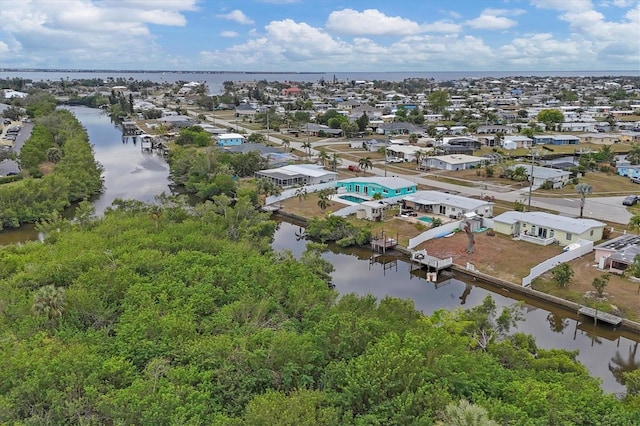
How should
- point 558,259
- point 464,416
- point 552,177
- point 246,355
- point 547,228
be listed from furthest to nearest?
point 552,177
point 547,228
point 558,259
point 246,355
point 464,416

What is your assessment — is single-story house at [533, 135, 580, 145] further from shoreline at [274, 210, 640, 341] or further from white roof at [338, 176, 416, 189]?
shoreline at [274, 210, 640, 341]

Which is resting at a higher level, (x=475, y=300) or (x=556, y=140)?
(x=556, y=140)

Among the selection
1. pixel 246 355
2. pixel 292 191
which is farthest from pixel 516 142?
pixel 246 355

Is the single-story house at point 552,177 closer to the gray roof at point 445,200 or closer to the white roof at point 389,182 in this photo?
the gray roof at point 445,200

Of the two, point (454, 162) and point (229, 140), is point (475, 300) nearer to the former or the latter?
point (454, 162)

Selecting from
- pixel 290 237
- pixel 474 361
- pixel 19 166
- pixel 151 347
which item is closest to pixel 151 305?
pixel 151 347

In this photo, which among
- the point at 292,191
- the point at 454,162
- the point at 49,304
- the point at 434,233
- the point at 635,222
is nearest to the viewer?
the point at 49,304

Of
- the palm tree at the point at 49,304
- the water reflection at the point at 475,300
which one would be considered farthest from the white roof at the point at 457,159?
the palm tree at the point at 49,304
